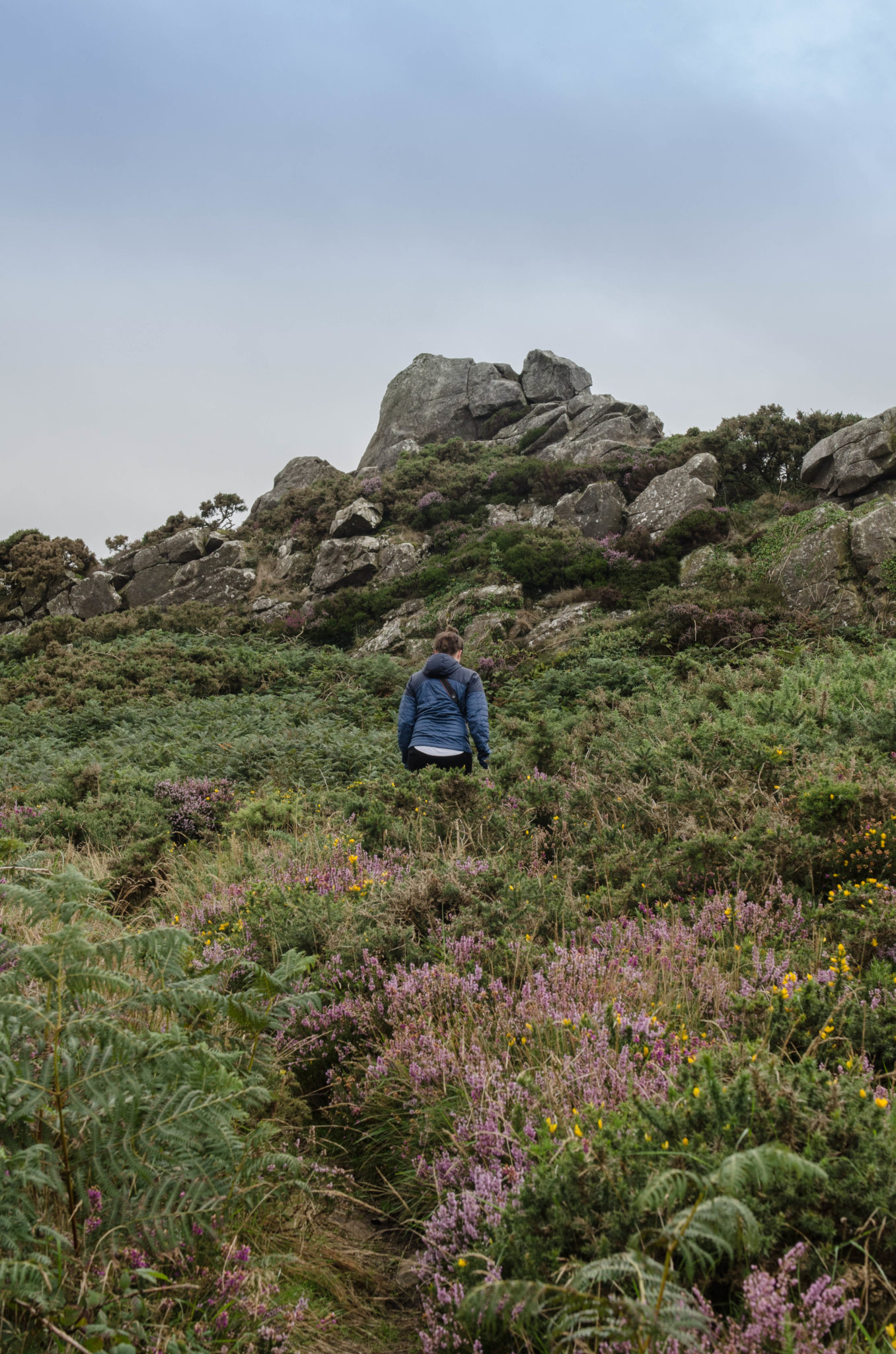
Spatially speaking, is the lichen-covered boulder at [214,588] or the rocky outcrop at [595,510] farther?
the lichen-covered boulder at [214,588]

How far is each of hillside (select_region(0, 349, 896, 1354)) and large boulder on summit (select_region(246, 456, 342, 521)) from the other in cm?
2490

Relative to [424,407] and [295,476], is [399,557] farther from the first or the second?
[424,407]

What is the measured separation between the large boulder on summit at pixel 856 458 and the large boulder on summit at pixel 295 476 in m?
22.0

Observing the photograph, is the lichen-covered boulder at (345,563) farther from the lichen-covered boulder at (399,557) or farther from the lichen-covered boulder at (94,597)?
the lichen-covered boulder at (94,597)

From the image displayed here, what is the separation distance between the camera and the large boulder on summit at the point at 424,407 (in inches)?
1570

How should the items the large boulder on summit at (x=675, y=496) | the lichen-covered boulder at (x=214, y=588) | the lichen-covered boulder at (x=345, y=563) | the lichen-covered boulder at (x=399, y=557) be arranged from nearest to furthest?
the large boulder on summit at (x=675, y=496) → the lichen-covered boulder at (x=399, y=557) → the lichen-covered boulder at (x=345, y=563) → the lichen-covered boulder at (x=214, y=588)

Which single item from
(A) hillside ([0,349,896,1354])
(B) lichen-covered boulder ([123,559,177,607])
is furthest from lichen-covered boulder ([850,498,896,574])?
(B) lichen-covered boulder ([123,559,177,607])

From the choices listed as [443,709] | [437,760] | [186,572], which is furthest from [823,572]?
[186,572]

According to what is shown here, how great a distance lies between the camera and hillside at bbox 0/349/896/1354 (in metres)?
1.86

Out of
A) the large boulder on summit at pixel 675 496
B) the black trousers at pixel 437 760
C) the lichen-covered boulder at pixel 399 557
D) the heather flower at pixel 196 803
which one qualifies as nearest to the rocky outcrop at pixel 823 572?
the large boulder on summit at pixel 675 496

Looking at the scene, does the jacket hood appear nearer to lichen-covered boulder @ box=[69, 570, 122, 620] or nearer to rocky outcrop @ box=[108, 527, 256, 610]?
rocky outcrop @ box=[108, 527, 256, 610]

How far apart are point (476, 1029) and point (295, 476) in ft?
118

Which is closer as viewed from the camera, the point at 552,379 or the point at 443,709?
the point at 443,709

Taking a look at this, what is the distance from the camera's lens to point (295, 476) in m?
36.4
